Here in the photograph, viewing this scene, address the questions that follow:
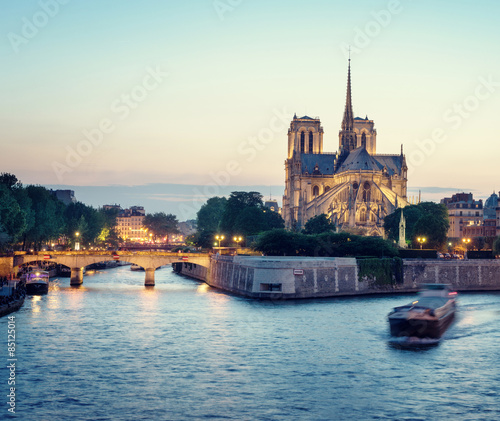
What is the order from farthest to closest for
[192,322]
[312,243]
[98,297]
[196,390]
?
[312,243] → [98,297] → [192,322] → [196,390]

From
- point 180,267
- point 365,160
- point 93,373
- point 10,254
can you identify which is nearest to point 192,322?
point 93,373

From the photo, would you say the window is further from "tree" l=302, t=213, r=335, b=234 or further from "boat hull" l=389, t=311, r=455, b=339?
"boat hull" l=389, t=311, r=455, b=339

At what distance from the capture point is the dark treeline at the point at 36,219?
79363 millimetres

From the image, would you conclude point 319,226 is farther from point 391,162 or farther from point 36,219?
point 36,219

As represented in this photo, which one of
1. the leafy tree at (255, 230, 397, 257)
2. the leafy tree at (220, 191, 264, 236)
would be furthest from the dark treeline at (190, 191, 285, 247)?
the leafy tree at (255, 230, 397, 257)

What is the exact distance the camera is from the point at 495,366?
38.0 metres

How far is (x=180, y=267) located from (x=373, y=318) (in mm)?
70406

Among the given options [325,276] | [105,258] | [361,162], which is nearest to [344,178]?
[361,162]

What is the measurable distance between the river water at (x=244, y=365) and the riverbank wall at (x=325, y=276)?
6430 mm

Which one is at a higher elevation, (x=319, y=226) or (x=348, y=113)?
(x=348, y=113)

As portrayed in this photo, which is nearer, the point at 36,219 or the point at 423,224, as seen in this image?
the point at 36,219

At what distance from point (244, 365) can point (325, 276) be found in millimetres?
31326

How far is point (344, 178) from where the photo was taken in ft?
469

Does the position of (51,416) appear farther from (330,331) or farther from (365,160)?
(365,160)
